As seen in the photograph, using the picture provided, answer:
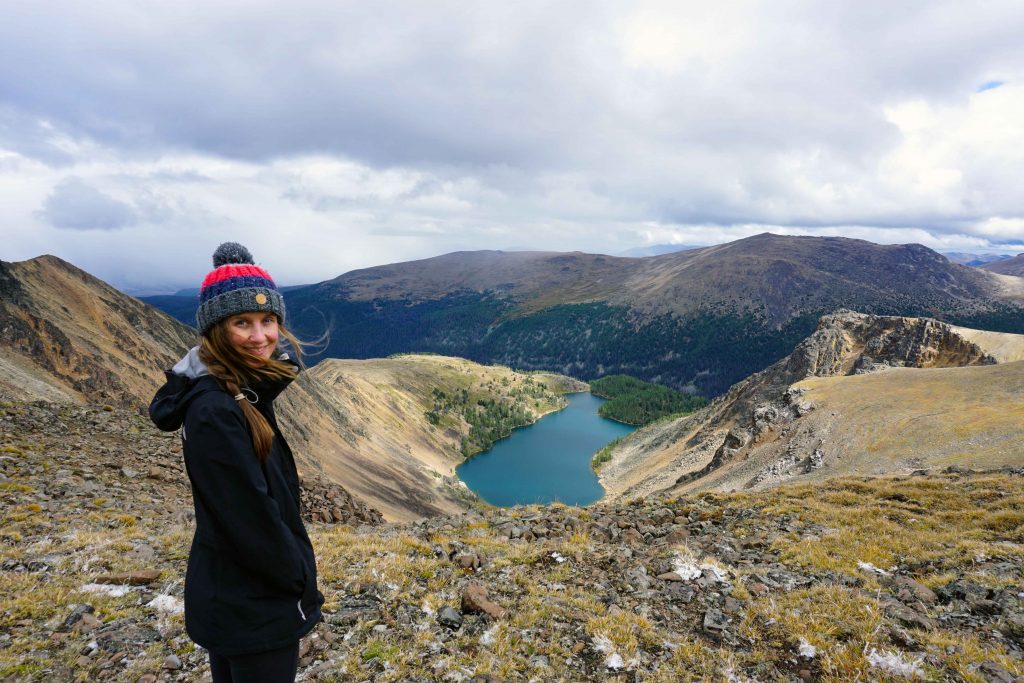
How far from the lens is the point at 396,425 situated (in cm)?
10138

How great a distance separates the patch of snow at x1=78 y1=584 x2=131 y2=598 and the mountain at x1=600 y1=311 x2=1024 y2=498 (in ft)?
103

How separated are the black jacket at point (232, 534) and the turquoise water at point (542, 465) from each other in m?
80.7

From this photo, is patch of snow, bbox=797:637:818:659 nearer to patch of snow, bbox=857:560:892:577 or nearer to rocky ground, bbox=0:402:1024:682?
rocky ground, bbox=0:402:1024:682

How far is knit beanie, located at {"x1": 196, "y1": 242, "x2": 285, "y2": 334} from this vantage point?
402cm

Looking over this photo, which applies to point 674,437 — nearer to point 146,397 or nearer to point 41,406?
point 146,397

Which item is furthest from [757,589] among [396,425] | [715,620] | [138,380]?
[396,425]

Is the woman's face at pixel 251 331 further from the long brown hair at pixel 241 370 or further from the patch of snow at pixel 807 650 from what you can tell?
the patch of snow at pixel 807 650

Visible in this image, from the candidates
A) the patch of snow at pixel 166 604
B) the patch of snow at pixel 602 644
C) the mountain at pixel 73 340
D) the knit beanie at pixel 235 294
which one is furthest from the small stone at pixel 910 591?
the mountain at pixel 73 340

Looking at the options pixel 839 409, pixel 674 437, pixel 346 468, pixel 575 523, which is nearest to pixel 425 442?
pixel 674 437

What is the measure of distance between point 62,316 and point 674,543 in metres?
43.7

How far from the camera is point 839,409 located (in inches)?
1556

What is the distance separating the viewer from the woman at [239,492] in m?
3.48

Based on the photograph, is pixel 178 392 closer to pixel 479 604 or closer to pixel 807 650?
pixel 479 604

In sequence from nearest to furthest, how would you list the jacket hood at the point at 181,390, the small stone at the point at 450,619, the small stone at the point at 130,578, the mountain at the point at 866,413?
1. the jacket hood at the point at 181,390
2. the small stone at the point at 450,619
3. the small stone at the point at 130,578
4. the mountain at the point at 866,413
